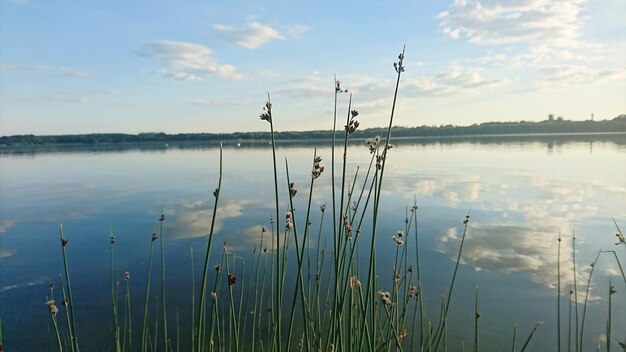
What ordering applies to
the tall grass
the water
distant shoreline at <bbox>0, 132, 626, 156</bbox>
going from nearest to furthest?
the tall grass < the water < distant shoreline at <bbox>0, 132, 626, 156</bbox>

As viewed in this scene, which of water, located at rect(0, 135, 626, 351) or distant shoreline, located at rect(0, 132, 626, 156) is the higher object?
distant shoreline, located at rect(0, 132, 626, 156)

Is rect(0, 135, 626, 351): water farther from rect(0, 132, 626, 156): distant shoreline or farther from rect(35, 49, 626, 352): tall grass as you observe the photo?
rect(0, 132, 626, 156): distant shoreline

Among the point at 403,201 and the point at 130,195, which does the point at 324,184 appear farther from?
the point at 130,195

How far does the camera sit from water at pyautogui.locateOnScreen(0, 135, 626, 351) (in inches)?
142

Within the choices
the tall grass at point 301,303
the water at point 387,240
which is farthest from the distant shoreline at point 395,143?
the tall grass at point 301,303

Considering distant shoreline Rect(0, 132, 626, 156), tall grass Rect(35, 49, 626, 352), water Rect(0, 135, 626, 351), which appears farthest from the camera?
distant shoreline Rect(0, 132, 626, 156)

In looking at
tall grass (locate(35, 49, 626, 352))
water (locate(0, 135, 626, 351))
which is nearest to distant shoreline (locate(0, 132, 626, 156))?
water (locate(0, 135, 626, 351))

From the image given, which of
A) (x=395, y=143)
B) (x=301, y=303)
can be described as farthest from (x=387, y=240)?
(x=395, y=143)

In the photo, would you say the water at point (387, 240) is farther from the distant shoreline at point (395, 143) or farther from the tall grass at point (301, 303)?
the distant shoreline at point (395, 143)

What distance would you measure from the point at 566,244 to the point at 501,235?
0.75m

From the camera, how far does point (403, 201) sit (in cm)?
777

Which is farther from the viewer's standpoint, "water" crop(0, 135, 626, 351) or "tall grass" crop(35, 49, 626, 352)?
"water" crop(0, 135, 626, 351)

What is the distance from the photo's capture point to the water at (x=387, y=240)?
3602mm

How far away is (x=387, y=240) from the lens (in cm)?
551
